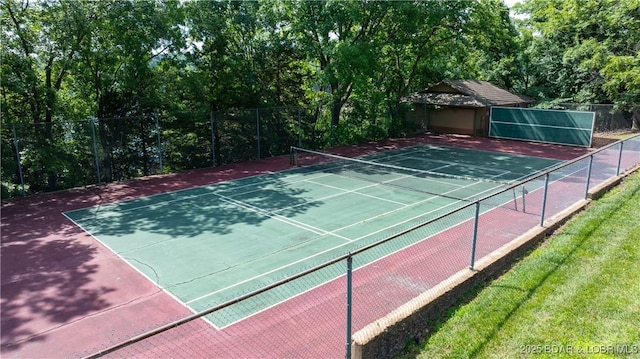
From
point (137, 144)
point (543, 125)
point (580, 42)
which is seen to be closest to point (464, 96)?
point (543, 125)

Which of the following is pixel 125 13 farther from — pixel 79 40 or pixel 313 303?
pixel 313 303

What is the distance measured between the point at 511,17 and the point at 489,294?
124 feet

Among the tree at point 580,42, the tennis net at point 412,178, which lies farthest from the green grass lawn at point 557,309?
the tree at point 580,42

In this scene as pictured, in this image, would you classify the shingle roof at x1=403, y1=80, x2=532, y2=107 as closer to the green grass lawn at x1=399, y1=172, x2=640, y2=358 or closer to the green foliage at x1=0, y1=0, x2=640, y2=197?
the green foliage at x1=0, y1=0, x2=640, y2=197

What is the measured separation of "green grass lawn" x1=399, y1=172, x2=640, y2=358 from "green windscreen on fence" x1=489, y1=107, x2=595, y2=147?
20.0 meters

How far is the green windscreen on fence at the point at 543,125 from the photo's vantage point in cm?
2684

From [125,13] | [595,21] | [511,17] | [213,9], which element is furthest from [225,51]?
[511,17]

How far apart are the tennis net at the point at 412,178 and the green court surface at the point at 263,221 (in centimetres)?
5

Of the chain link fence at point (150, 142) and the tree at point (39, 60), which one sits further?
the chain link fence at point (150, 142)

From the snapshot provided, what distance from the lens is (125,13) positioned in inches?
707

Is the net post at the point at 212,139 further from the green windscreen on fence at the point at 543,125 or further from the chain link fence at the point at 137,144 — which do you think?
the green windscreen on fence at the point at 543,125

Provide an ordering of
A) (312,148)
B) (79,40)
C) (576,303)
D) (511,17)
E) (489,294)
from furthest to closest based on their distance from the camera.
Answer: (511,17)
(312,148)
(79,40)
(489,294)
(576,303)

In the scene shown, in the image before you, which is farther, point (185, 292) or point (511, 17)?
point (511, 17)

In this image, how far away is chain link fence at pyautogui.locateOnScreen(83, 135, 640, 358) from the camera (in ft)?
21.4
